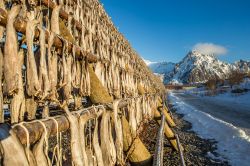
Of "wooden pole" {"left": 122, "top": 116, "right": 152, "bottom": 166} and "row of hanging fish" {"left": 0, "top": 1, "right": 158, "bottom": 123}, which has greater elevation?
"row of hanging fish" {"left": 0, "top": 1, "right": 158, "bottom": 123}

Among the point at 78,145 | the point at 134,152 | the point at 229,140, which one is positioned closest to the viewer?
the point at 78,145

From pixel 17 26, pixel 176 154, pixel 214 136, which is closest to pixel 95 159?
pixel 17 26

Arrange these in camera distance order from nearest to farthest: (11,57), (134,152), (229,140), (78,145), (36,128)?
(36,128) → (11,57) → (78,145) → (134,152) → (229,140)

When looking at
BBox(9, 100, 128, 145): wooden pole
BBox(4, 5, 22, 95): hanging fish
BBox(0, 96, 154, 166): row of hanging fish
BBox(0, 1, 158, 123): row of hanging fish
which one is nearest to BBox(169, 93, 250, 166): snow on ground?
BBox(0, 96, 154, 166): row of hanging fish

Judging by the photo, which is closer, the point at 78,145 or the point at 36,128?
the point at 36,128

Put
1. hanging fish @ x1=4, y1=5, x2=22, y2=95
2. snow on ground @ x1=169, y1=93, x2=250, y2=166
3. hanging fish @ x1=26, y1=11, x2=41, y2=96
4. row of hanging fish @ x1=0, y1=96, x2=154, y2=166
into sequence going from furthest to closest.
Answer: snow on ground @ x1=169, y1=93, x2=250, y2=166 < hanging fish @ x1=26, y1=11, x2=41, y2=96 < hanging fish @ x1=4, y1=5, x2=22, y2=95 < row of hanging fish @ x1=0, y1=96, x2=154, y2=166

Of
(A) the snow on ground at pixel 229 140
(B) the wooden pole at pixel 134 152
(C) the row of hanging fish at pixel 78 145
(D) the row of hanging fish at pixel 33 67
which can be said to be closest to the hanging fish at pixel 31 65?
(D) the row of hanging fish at pixel 33 67

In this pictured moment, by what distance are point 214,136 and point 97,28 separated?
7705mm

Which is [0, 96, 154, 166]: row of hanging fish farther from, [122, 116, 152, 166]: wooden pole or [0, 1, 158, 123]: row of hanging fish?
[122, 116, 152, 166]: wooden pole

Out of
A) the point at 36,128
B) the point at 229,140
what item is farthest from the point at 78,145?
the point at 229,140

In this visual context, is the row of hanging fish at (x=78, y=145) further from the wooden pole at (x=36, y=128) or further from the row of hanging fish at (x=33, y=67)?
the row of hanging fish at (x=33, y=67)

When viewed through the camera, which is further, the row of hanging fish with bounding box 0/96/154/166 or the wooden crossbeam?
the wooden crossbeam

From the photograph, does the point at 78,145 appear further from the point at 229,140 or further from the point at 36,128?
the point at 229,140

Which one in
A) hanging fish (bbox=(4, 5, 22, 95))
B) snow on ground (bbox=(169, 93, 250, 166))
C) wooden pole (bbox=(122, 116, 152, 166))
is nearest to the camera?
hanging fish (bbox=(4, 5, 22, 95))
